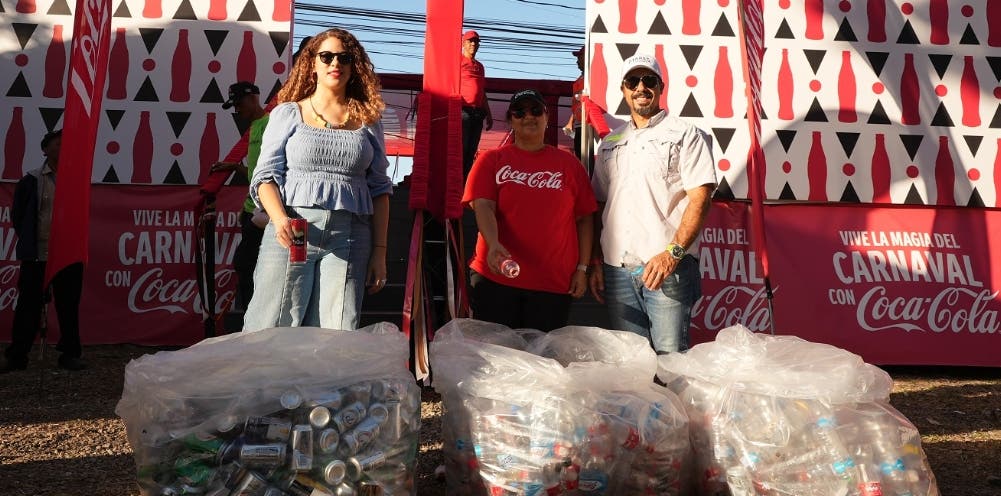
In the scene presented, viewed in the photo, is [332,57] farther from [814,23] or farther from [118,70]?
[814,23]

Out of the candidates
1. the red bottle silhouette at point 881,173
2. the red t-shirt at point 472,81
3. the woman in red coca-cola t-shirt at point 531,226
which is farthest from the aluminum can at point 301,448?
the red t-shirt at point 472,81

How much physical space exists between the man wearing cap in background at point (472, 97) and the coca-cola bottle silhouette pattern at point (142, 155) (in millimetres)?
2300

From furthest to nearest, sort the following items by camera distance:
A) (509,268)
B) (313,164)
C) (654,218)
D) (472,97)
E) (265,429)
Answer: (472,97) < (509,268) < (654,218) < (313,164) < (265,429)

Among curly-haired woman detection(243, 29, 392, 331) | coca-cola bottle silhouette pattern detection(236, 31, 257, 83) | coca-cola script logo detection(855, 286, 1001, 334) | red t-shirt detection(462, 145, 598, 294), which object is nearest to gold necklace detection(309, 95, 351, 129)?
curly-haired woman detection(243, 29, 392, 331)

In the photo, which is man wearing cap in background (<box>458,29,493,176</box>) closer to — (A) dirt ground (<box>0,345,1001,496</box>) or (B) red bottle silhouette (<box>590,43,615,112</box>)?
(B) red bottle silhouette (<box>590,43,615,112</box>)

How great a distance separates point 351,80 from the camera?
3.06m

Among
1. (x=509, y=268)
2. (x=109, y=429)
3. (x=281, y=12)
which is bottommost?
(x=109, y=429)

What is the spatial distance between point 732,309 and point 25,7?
5.24 metres

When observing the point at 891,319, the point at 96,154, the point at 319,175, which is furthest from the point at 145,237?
the point at 891,319

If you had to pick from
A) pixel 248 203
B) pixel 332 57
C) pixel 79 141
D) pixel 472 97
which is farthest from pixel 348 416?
pixel 472 97

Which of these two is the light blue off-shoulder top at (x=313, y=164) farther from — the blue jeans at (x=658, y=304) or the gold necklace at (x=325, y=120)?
the blue jeans at (x=658, y=304)

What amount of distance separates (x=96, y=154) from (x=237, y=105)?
1.94m

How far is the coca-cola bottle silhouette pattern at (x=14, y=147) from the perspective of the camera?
20.0ft

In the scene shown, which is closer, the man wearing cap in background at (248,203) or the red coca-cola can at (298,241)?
the red coca-cola can at (298,241)
